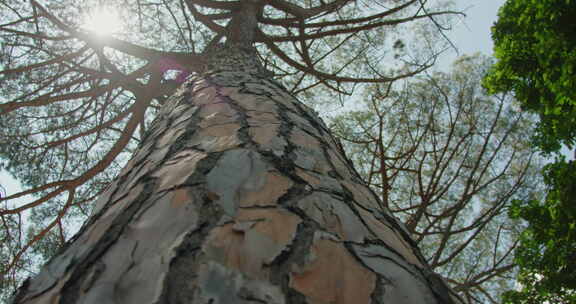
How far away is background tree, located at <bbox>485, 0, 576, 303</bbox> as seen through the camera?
2424 mm

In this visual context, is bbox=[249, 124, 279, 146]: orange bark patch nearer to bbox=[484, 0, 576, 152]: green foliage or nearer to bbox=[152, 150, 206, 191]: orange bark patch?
bbox=[152, 150, 206, 191]: orange bark patch

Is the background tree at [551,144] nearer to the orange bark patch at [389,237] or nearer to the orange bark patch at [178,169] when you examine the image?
the orange bark patch at [389,237]

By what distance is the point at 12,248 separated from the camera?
11.4 ft

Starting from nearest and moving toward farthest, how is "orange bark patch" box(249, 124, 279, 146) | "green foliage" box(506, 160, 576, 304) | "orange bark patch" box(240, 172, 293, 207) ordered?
"orange bark patch" box(240, 172, 293, 207)
"orange bark patch" box(249, 124, 279, 146)
"green foliage" box(506, 160, 576, 304)

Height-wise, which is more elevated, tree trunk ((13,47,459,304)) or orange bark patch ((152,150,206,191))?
orange bark patch ((152,150,206,191))

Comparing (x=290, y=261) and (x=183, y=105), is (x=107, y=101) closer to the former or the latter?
(x=183, y=105)

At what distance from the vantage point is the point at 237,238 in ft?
1.64

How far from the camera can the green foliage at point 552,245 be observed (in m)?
2.42

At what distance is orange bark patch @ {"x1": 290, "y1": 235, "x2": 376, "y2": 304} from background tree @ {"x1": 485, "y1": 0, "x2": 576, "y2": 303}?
2605 mm

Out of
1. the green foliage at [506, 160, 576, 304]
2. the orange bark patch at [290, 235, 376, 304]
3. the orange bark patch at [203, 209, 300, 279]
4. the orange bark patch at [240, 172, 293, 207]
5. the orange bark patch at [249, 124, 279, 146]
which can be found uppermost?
the green foliage at [506, 160, 576, 304]

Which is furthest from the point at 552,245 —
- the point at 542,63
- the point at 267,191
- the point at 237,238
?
the point at 237,238

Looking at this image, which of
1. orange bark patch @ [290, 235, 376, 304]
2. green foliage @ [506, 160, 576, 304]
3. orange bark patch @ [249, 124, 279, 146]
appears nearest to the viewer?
orange bark patch @ [290, 235, 376, 304]

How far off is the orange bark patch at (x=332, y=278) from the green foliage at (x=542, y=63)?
261 centimetres

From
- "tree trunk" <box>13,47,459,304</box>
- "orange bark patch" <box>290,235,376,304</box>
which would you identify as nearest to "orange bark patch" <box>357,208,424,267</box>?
"tree trunk" <box>13,47,459,304</box>
